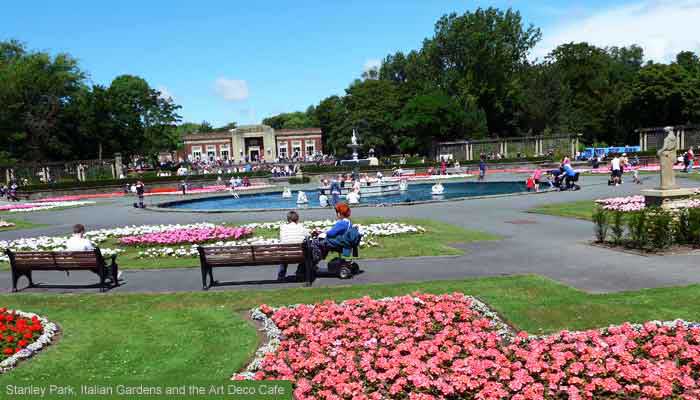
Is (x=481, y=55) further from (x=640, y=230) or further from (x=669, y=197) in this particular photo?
(x=640, y=230)

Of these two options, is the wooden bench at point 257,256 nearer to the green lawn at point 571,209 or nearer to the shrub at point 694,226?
the shrub at point 694,226

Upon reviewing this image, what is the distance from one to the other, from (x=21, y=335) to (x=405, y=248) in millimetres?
8408

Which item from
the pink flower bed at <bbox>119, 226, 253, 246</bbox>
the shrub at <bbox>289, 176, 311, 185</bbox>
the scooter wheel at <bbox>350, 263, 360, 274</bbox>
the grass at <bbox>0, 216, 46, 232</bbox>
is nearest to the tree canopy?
the shrub at <bbox>289, 176, 311, 185</bbox>

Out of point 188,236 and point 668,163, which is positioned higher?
point 668,163

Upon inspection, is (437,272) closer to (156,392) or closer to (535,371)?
(535,371)

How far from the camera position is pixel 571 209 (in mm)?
20406

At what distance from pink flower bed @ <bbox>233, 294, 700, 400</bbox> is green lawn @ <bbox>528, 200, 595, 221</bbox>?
11.5 m

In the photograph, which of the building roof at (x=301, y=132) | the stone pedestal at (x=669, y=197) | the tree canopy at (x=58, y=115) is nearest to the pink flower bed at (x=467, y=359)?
the stone pedestal at (x=669, y=197)

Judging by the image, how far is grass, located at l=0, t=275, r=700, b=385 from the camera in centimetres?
693

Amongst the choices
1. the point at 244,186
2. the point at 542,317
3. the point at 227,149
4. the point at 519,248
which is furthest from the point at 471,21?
the point at 542,317

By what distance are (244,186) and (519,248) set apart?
38.2 m

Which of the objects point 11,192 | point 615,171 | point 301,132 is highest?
point 301,132

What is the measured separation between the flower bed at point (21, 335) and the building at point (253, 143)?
317ft

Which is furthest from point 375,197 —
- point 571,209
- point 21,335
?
point 21,335
